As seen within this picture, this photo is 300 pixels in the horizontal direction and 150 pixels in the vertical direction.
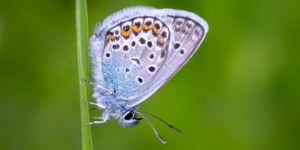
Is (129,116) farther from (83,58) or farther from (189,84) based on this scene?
(83,58)

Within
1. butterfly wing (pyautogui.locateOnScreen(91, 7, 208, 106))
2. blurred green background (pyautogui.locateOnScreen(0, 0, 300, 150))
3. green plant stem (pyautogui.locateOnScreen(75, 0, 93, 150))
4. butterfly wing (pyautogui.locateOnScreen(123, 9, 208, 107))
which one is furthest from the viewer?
blurred green background (pyautogui.locateOnScreen(0, 0, 300, 150))

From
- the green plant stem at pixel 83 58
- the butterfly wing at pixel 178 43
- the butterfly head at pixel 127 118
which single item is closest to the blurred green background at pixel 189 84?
the butterfly head at pixel 127 118

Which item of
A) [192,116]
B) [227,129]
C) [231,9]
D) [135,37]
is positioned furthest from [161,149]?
[231,9]

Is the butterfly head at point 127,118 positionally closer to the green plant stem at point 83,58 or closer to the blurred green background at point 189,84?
the blurred green background at point 189,84

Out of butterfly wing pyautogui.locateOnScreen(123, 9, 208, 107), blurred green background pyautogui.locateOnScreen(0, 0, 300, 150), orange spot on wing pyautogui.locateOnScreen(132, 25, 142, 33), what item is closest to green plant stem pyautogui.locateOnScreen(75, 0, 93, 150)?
butterfly wing pyautogui.locateOnScreen(123, 9, 208, 107)

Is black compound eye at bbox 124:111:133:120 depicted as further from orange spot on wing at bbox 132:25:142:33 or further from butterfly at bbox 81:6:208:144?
orange spot on wing at bbox 132:25:142:33

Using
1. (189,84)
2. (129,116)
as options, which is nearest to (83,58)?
(129,116)

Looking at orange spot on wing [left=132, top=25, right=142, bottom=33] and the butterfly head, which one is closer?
the butterfly head
